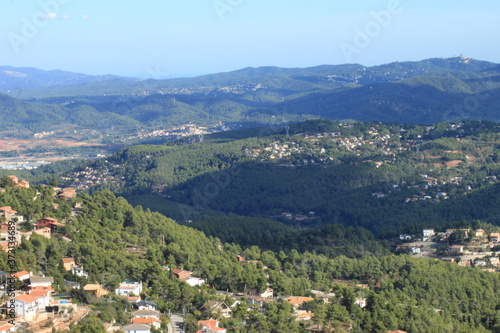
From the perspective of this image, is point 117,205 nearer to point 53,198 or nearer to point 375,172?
point 53,198

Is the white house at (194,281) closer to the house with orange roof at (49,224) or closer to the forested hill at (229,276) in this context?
the forested hill at (229,276)

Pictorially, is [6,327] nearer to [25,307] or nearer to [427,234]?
[25,307]

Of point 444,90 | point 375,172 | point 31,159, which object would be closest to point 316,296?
point 375,172

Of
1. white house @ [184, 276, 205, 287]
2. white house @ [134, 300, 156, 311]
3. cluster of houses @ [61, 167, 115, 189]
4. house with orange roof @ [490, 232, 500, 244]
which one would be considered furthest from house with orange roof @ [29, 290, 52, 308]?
cluster of houses @ [61, 167, 115, 189]

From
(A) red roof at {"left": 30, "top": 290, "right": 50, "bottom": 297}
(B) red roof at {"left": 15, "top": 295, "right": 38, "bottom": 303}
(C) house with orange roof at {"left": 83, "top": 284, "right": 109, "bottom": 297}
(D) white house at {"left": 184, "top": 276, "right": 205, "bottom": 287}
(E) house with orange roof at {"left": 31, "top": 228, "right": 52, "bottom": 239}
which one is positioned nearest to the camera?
(B) red roof at {"left": 15, "top": 295, "right": 38, "bottom": 303}

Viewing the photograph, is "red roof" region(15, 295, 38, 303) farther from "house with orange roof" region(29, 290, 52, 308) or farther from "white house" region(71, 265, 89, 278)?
"white house" region(71, 265, 89, 278)

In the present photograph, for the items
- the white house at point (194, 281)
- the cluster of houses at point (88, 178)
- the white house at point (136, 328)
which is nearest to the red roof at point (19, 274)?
the white house at point (136, 328)
